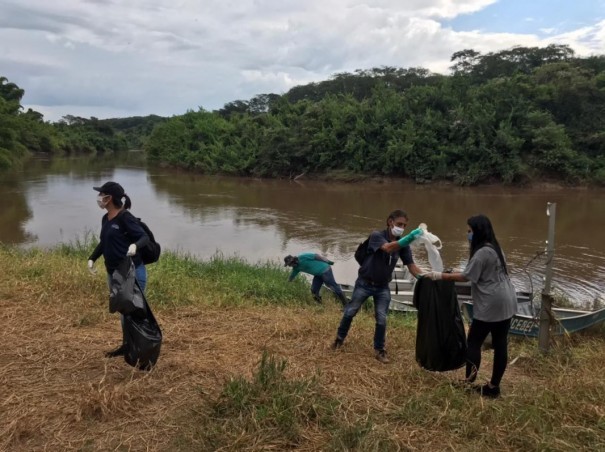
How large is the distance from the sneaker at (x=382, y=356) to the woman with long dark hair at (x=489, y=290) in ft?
2.87

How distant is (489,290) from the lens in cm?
360

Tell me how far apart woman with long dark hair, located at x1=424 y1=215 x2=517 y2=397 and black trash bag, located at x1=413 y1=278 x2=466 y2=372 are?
0.23 metres

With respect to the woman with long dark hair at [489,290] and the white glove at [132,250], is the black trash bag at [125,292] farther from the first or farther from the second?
the woman with long dark hair at [489,290]

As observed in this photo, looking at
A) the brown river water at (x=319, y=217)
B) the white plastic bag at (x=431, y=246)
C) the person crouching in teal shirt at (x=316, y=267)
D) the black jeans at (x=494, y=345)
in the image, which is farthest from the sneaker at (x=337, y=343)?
the brown river water at (x=319, y=217)

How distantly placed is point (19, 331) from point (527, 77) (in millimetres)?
35278

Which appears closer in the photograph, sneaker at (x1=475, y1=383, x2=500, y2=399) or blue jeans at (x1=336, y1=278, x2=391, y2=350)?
sneaker at (x1=475, y1=383, x2=500, y2=399)

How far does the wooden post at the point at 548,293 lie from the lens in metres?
4.39

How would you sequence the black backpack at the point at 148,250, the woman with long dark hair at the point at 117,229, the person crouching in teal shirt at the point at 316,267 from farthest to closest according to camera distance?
the person crouching in teal shirt at the point at 316,267 < the black backpack at the point at 148,250 < the woman with long dark hair at the point at 117,229

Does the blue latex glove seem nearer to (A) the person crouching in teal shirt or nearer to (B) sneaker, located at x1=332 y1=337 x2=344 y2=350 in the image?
(B) sneaker, located at x1=332 y1=337 x2=344 y2=350

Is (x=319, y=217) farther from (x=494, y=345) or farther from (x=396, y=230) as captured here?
(x=494, y=345)

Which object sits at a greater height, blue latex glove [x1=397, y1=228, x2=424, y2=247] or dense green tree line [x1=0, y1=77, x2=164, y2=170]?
dense green tree line [x1=0, y1=77, x2=164, y2=170]

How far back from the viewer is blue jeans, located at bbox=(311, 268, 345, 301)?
26.9 ft

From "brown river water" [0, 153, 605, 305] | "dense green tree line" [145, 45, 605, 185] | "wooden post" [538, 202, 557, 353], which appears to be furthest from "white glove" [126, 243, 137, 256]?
"dense green tree line" [145, 45, 605, 185]

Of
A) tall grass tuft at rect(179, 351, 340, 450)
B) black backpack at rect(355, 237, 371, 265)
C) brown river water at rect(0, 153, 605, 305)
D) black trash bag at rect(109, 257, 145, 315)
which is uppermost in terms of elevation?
black backpack at rect(355, 237, 371, 265)
